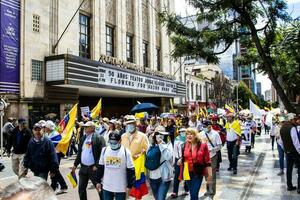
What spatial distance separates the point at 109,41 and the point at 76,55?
18.1ft

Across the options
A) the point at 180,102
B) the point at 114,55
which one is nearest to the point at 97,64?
the point at 114,55

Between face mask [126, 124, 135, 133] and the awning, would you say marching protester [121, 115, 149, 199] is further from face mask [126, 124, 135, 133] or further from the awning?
the awning

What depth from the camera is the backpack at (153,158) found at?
6496 millimetres

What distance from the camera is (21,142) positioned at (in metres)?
8.79

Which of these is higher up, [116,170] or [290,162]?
[116,170]

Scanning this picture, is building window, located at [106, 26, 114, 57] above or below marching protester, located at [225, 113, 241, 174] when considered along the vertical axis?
above

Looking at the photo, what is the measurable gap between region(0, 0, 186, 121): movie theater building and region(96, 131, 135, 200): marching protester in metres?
14.4

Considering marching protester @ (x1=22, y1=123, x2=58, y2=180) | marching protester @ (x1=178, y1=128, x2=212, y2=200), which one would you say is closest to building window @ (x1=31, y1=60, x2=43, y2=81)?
marching protester @ (x1=22, y1=123, x2=58, y2=180)

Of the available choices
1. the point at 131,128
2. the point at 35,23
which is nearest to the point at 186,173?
the point at 131,128

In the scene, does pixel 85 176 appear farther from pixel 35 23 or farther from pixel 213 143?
pixel 35 23

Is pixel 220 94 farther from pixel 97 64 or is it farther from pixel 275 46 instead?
pixel 275 46

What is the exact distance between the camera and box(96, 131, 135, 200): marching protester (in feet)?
18.5

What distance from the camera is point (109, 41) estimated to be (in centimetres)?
2903

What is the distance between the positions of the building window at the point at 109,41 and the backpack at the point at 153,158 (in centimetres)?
2260
